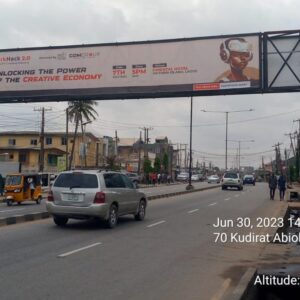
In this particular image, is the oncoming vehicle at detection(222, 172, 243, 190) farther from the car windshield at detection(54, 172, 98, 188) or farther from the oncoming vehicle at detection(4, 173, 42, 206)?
the car windshield at detection(54, 172, 98, 188)

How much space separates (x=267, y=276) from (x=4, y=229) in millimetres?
9161

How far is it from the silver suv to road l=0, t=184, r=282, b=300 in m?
0.46

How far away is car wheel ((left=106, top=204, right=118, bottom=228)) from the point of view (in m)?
15.5

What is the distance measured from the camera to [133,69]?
73.9 ft

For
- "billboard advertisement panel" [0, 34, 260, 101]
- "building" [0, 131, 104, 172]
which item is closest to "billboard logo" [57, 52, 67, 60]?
"billboard advertisement panel" [0, 34, 260, 101]

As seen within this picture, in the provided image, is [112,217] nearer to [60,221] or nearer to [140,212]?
[60,221]

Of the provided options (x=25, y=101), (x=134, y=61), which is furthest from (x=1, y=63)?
(x=134, y=61)

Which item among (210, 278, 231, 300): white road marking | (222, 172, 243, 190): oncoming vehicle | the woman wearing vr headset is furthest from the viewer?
(222, 172, 243, 190): oncoming vehicle

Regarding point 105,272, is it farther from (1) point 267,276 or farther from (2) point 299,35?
(2) point 299,35

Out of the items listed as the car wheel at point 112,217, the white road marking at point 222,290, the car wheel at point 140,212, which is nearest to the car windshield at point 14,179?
the car wheel at point 140,212

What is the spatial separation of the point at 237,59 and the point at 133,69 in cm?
445

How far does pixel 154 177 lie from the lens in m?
74.1

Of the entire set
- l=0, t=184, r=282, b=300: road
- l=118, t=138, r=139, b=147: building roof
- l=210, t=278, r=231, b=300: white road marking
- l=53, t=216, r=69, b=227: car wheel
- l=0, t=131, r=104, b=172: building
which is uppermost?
l=118, t=138, r=139, b=147: building roof

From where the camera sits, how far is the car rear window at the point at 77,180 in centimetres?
1535
